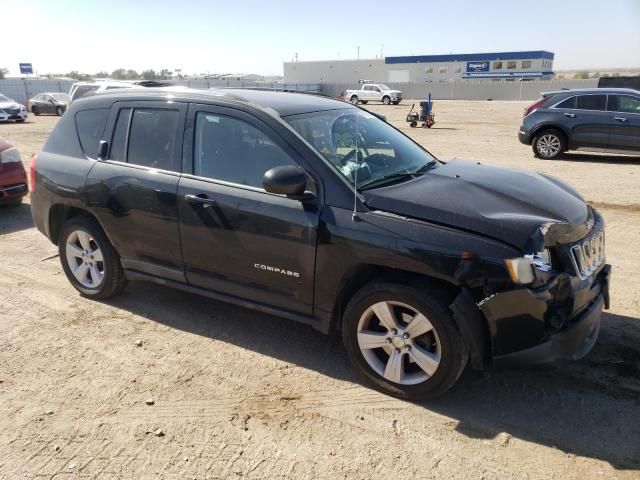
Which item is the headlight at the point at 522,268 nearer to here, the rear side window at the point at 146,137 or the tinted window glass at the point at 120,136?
the rear side window at the point at 146,137

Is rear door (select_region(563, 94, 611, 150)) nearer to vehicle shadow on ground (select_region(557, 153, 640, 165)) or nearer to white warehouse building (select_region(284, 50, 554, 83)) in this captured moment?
vehicle shadow on ground (select_region(557, 153, 640, 165))

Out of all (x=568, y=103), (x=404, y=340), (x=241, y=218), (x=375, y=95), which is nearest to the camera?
(x=404, y=340)

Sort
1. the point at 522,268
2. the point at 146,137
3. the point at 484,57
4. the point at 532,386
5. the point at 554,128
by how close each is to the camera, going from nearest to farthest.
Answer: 1. the point at 522,268
2. the point at 532,386
3. the point at 146,137
4. the point at 554,128
5. the point at 484,57

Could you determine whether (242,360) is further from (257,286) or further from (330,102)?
(330,102)

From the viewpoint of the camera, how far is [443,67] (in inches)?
3027

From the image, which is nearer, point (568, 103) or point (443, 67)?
point (568, 103)

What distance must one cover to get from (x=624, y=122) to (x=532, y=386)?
432 inches

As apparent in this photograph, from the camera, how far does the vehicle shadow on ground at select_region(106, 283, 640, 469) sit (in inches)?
114

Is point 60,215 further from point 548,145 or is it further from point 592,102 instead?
point 592,102

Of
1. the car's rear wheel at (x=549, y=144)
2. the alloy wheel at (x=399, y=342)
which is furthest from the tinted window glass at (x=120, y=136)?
the car's rear wheel at (x=549, y=144)

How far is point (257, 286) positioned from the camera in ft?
12.0

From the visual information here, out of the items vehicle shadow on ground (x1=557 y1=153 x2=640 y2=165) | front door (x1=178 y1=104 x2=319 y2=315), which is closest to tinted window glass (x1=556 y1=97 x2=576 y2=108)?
vehicle shadow on ground (x1=557 y1=153 x2=640 y2=165)

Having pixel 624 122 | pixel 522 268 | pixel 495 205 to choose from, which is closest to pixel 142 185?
pixel 495 205

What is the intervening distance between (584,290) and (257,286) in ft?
6.92
